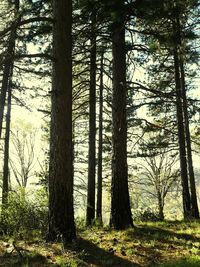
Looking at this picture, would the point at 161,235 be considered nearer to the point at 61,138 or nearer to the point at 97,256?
the point at 97,256

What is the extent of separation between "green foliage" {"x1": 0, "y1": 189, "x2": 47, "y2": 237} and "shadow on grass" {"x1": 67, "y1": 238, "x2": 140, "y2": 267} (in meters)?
2.05

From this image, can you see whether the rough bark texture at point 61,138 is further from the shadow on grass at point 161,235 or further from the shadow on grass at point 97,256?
the shadow on grass at point 161,235

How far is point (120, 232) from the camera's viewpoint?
338 inches

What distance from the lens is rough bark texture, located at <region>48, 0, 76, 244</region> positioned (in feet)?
23.2

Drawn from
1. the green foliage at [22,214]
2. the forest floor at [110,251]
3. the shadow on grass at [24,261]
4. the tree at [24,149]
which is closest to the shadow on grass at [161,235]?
the forest floor at [110,251]

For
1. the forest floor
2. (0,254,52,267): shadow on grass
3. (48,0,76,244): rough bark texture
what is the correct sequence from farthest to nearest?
(48,0,76,244): rough bark texture < the forest floor < (0,254,52,267): shadow on grass

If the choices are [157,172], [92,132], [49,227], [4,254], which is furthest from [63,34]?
[157,172]

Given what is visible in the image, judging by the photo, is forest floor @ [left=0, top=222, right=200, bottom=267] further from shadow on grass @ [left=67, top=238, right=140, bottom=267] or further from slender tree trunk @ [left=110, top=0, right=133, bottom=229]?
slender tree trunk @ [left=110, top=0, right=133, bottom=229]

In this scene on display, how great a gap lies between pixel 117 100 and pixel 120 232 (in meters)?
3.56

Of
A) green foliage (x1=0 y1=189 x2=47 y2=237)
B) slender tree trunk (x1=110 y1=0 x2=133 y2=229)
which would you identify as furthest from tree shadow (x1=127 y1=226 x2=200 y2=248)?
green foliage (x1=0 y1=189 x2=47 y2=237)

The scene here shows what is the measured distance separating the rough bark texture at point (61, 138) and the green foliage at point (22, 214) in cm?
181

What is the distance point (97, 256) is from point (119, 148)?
3582 millimetres

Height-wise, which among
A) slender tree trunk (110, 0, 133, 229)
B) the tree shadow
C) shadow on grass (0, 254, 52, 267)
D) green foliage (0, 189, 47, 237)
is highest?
slender tree trunk (110, 0, 133, 229)

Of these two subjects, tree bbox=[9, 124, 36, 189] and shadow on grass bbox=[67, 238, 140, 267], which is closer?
shadow on grass bbox=[67, 238, 140, 267]
